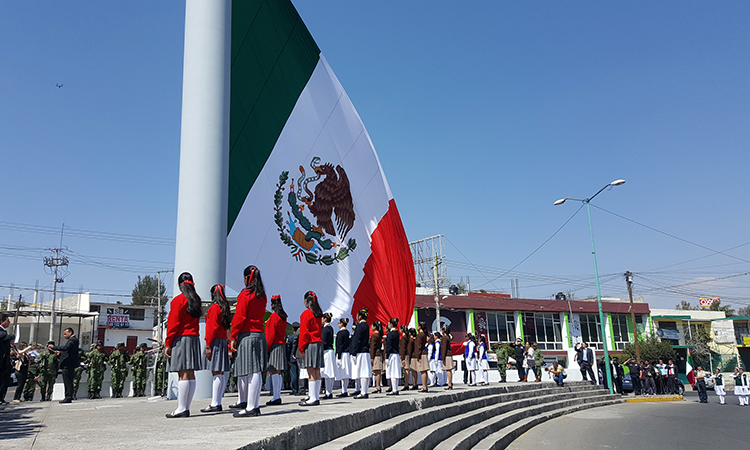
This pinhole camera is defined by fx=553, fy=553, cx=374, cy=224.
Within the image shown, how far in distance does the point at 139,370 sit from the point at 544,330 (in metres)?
41.0

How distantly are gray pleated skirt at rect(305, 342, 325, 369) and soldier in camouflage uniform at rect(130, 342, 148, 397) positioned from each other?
6652mm

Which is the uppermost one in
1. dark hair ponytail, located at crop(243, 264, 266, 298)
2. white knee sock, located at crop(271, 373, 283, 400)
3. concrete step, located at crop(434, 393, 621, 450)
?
dark hair ponytail, located at crop(243, 264, 266, 298)

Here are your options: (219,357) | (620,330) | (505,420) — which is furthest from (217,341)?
→ (620,330)

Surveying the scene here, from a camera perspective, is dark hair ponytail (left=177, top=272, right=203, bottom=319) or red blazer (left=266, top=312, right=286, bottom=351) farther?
red blazer (left=266, top=312, right=286, bottom=351)

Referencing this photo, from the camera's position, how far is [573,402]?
18.8 m

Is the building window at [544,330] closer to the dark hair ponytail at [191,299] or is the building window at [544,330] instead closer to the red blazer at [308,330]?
the red blazer at [308,330]

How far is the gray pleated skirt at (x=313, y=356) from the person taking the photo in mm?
8445

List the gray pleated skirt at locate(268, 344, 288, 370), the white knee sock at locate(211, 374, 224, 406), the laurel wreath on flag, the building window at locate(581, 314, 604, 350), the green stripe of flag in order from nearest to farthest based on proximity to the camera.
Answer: the white knee sock at locate(211, 374, 224, 406) → the gray pleated skirt at locate(268, 344, 288, 370) → the green stripe of flag → the laurel wreath on flag → the building window at locate(581, 314, 604, 350)

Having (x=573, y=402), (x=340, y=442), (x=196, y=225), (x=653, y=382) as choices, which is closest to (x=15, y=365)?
(x=196, y=225)

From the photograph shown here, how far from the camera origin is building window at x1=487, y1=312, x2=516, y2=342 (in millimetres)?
45562

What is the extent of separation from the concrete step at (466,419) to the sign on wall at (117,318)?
4834 cm

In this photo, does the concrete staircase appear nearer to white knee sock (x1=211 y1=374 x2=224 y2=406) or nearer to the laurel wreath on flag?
white knee sock (x1=211 y1=374 x2=224 y2=406)

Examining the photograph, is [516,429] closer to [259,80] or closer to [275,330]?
[275,330]

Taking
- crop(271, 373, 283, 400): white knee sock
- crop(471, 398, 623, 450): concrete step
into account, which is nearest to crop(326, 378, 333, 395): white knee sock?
crop(271, 373, 283, 400): white knee sock
